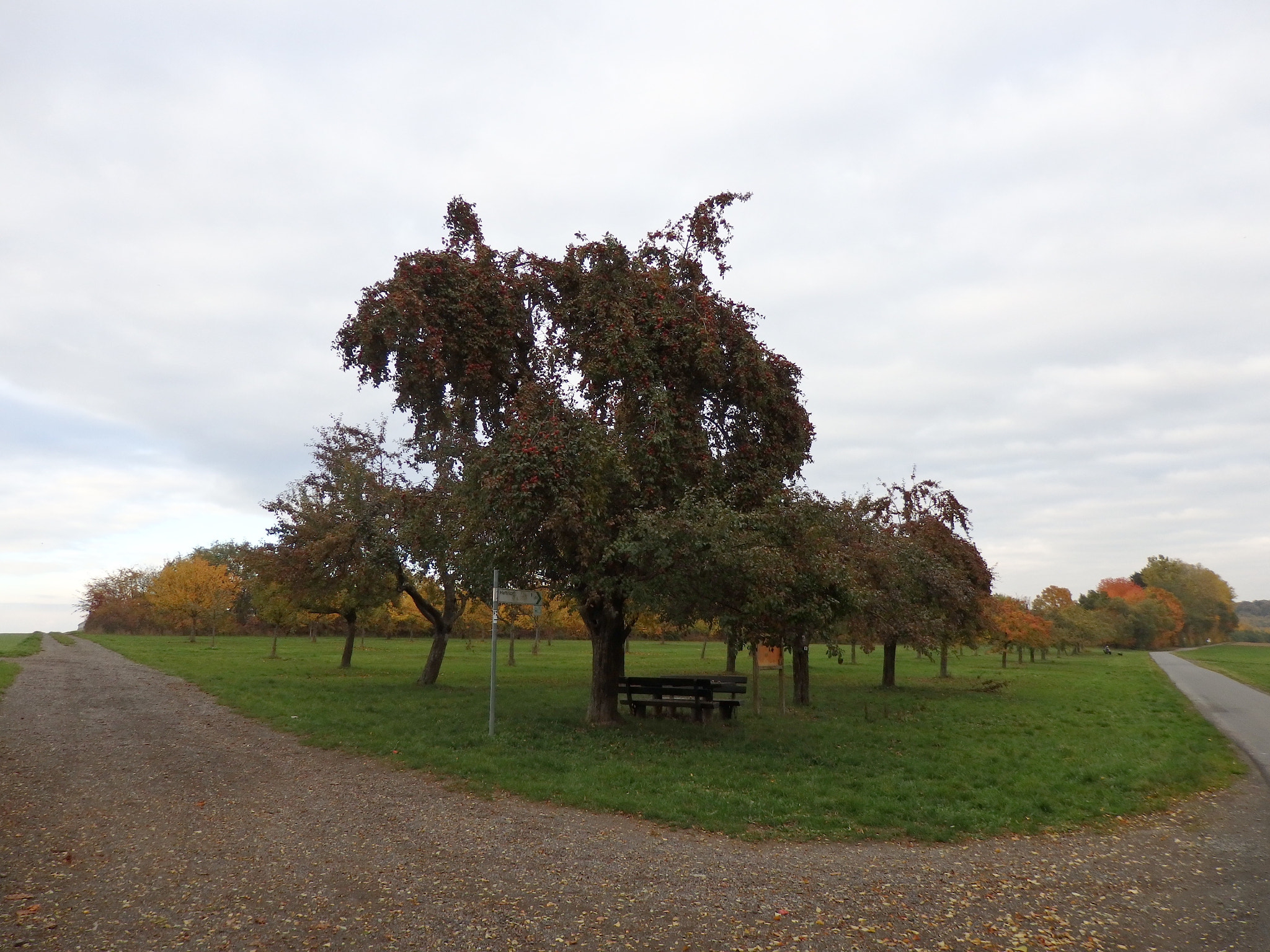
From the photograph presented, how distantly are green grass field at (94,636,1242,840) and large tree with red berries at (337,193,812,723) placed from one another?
8.48 ft

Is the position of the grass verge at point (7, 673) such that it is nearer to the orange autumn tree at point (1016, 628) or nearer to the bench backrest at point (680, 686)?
the bench backrest at point (680, 686)

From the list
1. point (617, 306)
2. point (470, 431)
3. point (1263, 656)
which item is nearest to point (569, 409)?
point (617, 306)

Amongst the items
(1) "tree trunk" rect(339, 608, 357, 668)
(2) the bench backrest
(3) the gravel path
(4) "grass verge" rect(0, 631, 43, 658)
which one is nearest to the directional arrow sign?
(3) the gravel path

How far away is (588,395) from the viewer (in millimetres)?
14961

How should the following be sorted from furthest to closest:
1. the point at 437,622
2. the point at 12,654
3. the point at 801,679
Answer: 1. the point at 12,654
2. the point at 437,622
3. the point at 801,679

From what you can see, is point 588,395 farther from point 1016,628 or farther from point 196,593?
point 196,593

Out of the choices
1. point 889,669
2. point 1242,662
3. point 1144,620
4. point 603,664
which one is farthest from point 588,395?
point 1144,620

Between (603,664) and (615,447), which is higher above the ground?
(615,447)

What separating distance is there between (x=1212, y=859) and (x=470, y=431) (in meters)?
13.3

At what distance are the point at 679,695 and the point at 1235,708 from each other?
17.0 meters

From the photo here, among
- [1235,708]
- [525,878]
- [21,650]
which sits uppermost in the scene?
[525,878]

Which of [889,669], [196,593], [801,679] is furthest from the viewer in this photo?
[196,593]

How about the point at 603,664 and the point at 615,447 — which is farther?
the point at 603,664

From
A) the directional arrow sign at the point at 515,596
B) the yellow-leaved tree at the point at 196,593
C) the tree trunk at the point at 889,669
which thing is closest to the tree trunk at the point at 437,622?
the directional arrow sign at the point at 515,596
